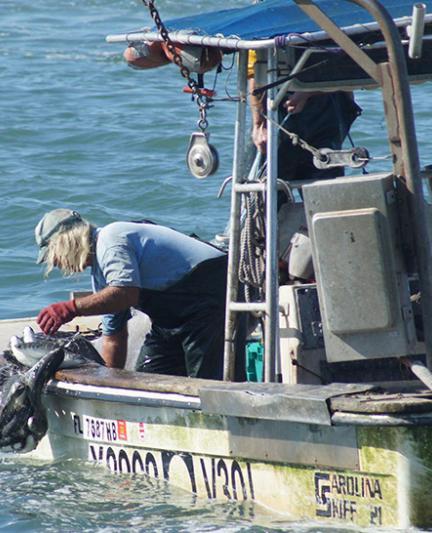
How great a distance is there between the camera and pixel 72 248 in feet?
23.5

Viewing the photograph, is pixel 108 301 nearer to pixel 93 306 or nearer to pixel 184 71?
pixel 93 306

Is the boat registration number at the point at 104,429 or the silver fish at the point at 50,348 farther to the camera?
the silver fish at the point at 50,348

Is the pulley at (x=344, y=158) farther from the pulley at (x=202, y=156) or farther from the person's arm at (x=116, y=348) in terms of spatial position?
the person's arm at (x=116, y=348)

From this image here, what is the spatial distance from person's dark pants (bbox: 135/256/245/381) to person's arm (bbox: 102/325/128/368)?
22 centimetres

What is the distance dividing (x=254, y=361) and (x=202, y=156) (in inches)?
47.0

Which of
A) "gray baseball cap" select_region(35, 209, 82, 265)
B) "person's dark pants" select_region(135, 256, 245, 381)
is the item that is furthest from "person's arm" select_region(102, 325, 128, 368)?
"gray baseball cap" select_region(35, 209, 82, 265)

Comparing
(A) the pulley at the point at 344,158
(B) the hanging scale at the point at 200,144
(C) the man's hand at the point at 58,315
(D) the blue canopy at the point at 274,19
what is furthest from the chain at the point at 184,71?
(C) the man's hand at the point at 58,315

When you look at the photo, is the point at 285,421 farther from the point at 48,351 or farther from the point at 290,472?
the point at 48,351

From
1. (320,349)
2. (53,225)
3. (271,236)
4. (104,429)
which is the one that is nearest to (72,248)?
(53,225)

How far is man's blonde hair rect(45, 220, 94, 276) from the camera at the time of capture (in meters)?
7.16

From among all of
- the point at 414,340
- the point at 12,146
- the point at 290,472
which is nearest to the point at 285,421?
the point at 290,472

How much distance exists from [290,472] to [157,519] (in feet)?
2.57

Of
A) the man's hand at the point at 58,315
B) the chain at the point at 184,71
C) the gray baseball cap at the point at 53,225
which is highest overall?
the chain at the point at 184,71

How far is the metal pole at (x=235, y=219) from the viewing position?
6609 millimetres
